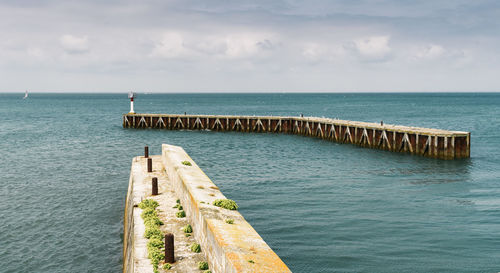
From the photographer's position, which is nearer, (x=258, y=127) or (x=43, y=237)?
(x=43, y=237)

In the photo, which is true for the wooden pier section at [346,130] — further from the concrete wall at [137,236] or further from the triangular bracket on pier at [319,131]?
the concrete wall at [137,236]

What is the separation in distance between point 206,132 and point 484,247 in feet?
175

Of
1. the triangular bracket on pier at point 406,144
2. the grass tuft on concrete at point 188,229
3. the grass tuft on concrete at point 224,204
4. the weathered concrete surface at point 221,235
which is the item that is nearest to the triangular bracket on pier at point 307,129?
the triangular bracket on pier at point 406,144

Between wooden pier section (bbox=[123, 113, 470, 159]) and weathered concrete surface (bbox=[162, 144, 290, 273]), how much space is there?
29434 millimetres

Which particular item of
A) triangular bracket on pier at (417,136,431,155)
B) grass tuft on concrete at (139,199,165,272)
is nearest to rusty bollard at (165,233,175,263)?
grass tuft on concrete at (139,199,165,272)

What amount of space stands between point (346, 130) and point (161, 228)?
4104cm

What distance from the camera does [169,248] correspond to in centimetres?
1273

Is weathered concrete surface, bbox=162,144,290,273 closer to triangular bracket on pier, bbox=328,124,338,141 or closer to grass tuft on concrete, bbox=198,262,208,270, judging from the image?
grass tuft on concrete, bbox=198,262,208,270

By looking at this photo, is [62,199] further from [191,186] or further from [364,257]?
[364,257]

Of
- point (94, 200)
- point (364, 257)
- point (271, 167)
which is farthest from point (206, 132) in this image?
point (364, 257)

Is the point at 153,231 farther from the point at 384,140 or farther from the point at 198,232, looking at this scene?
the point at 384,140

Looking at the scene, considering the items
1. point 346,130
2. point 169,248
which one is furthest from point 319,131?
point 169,248

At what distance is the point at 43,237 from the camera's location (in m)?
21.4

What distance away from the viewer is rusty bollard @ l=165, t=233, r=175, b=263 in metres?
12.6
